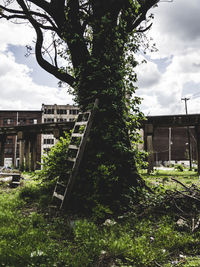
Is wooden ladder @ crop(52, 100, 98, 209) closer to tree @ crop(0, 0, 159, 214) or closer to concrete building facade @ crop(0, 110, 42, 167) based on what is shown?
tree @ crop(0, 0, 159, 214)

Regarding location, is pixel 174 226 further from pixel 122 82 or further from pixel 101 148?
pixel 122 82

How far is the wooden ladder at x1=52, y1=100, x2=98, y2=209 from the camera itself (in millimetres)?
4469

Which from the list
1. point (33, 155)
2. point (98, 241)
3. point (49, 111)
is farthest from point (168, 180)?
point (49, 111)

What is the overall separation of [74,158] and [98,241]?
7.00 ft

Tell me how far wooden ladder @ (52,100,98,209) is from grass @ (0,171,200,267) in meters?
0.49

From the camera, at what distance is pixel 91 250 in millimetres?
2744

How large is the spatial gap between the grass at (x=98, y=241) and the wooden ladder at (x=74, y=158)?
19.2 inches

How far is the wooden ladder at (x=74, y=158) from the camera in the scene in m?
4.47

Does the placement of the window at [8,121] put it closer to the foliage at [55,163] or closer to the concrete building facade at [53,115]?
the concrete building facade at [53,115]

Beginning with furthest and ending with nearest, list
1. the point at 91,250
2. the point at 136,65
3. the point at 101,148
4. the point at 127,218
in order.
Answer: the point at 136,65
the point at 101,148
the point at 127,218
the point at 91,250

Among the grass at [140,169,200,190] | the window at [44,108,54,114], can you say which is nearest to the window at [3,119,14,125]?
the window at [44,108,54,114]

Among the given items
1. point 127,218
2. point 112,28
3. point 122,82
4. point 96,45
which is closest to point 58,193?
point 127,218

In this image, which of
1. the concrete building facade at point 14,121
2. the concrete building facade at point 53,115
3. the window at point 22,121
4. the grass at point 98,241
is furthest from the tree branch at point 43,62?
the window at point 22,121

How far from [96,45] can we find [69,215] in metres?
4.46
